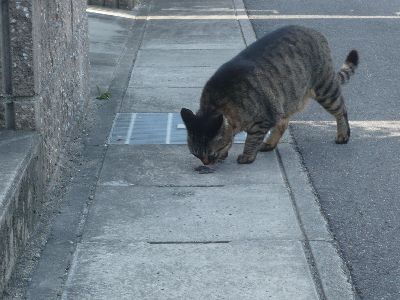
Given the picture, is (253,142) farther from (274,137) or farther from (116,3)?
(116,3)

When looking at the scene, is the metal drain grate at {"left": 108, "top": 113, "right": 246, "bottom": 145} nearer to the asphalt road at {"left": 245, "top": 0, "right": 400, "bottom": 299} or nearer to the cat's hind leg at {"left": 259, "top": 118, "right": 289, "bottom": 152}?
the cat's hind leg at {"left": 259, "top": 118, "right": 289, "bottom": 152}

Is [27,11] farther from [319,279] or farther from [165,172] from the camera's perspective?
[319,279]

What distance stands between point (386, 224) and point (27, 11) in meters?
2.74

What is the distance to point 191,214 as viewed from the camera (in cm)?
640

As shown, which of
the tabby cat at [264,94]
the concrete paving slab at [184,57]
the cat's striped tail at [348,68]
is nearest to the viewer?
the tabby cat at [264,94]

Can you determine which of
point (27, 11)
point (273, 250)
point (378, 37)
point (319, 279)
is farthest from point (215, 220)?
point (378, 37)

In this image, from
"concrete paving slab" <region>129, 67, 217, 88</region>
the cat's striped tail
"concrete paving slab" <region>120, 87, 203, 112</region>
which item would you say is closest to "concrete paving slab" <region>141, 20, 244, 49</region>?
"concrete paving slab" <region>129, 67, 217, 88</region>

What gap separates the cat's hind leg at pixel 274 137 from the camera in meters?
7.97

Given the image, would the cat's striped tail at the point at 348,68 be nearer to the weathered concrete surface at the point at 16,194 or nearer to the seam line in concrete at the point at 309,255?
the seam line in concrete at the point at 309,255

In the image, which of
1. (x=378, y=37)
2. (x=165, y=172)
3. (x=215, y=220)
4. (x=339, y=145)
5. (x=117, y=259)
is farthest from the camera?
(x=378, y=37)

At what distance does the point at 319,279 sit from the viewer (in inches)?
212

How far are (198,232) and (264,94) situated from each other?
1.86 m

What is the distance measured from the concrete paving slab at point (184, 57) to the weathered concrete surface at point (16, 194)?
5.35m

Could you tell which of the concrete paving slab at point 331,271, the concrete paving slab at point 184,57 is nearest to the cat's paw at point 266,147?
the concrete paving slab at point 331,271
